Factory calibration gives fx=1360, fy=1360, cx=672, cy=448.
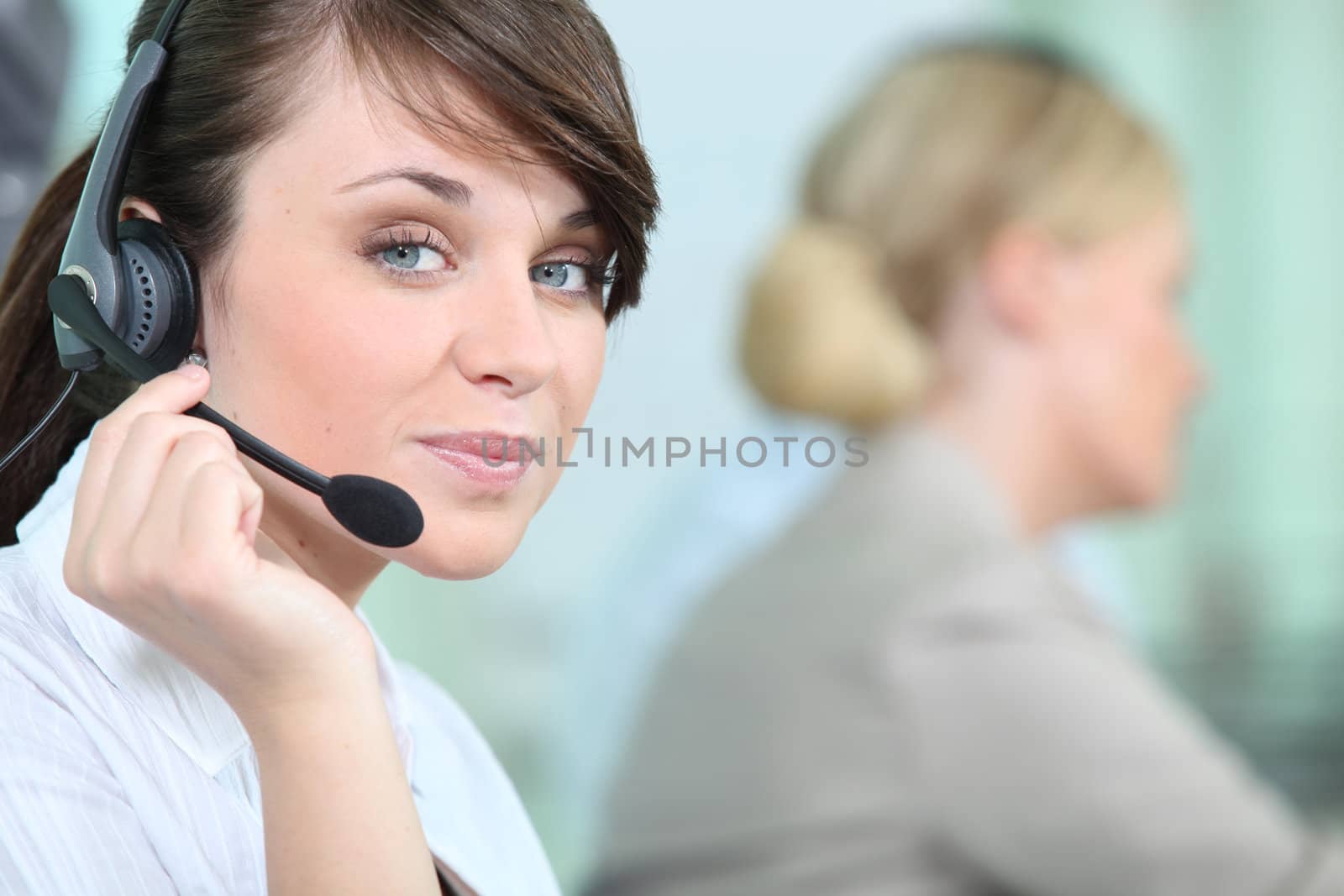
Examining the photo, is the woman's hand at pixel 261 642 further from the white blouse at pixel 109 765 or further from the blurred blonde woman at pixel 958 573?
the blurred blonde woman at pixel 958 573

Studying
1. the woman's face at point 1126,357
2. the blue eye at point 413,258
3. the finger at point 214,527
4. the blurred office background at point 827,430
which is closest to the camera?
the finger at point 214,527

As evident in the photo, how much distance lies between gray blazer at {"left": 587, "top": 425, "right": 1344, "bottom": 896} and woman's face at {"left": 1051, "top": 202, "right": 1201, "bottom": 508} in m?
0.18

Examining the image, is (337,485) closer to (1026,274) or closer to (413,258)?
A: (413,258)

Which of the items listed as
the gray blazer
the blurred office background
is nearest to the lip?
the blurred office background

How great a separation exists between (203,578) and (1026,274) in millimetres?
1416

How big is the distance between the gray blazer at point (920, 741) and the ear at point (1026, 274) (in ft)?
0.68

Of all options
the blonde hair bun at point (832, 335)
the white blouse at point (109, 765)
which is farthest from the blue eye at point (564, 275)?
the blonde hair bun at point (832, 335)

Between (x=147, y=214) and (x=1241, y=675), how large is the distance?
2.72 meters

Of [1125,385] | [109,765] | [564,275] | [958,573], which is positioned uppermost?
[564,275]

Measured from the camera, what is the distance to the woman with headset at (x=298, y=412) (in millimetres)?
523

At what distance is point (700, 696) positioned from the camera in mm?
1615

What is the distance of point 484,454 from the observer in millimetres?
619

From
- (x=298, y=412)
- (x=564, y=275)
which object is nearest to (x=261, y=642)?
(x=298, y=412)

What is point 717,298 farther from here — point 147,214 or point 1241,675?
point 147,214
